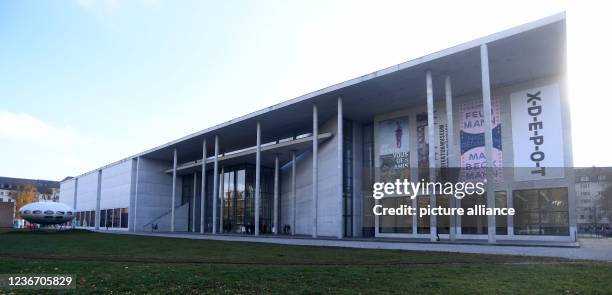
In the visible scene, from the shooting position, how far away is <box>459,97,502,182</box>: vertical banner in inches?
1241

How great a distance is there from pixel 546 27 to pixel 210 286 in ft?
71.5

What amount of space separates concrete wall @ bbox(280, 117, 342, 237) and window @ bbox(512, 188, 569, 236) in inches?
452

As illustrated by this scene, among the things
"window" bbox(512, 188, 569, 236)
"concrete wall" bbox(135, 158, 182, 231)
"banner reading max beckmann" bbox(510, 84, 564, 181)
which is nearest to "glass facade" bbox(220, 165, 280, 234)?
"concrete wall" bbox(135, 158, 182, 231)

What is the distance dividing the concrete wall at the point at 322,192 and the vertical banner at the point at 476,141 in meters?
8.80

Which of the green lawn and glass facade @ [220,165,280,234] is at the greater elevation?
glass facade @ [220,165,280,234]

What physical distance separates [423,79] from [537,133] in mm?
7690

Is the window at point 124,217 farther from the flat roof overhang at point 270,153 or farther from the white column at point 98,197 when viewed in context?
the white column at point 98,197

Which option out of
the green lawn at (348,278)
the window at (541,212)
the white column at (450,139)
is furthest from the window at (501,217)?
the green lawn at (348,278)

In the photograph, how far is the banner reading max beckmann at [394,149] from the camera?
3669cm

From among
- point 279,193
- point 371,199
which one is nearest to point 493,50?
point 371,199

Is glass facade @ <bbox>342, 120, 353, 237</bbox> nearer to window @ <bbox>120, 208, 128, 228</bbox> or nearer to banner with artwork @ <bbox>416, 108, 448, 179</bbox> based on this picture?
banner with artwork @ <bbox>416, 108, 448, 179</bbox>

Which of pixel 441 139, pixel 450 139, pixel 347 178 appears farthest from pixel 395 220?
pixel 450 139

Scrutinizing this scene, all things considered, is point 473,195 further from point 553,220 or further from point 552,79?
point 552,79

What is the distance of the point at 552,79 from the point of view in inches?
1165
